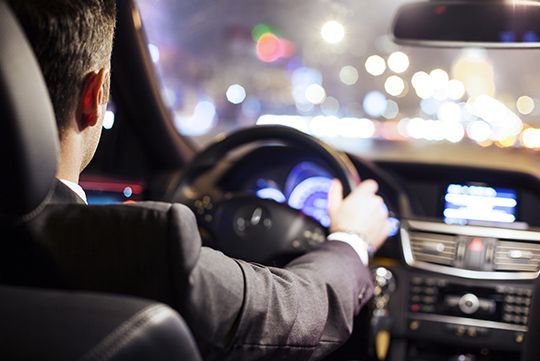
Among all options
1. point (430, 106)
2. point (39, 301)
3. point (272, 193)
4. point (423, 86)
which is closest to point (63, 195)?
point (39, 301)

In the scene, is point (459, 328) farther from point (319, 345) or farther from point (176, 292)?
point (176, 292)

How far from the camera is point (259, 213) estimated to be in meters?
3.09

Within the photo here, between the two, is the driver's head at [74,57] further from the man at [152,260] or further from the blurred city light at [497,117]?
the blurred city light at [497,117]

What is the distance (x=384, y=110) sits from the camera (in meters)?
19.6

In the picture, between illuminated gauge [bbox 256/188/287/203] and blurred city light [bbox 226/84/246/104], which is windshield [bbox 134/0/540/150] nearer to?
blurred city light [bbox 226/84/246/104]

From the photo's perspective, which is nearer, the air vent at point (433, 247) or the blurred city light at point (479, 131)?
the air vent at point (433, 247)

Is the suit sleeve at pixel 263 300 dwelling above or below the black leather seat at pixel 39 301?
below

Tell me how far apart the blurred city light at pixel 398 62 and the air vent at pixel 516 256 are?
7.60 metres

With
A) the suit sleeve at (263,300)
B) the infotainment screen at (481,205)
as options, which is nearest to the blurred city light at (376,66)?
the infotainment screen at (481,205)

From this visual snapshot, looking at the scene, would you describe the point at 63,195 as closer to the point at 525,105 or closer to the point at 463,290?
the point at 463,290

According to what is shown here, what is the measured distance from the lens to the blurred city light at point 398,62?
1109 centimetres

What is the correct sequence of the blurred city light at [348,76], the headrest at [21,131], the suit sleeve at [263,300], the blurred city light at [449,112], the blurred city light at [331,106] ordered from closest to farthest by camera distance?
Answer: the headrest at [21,131] → the suit sleeve at [263,300] → the blurred city light at [348,76] → the blurred city light at [331,106] → the blurred city light at [449,112]

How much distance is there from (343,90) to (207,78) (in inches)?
359

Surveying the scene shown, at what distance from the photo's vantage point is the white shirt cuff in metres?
2.34
